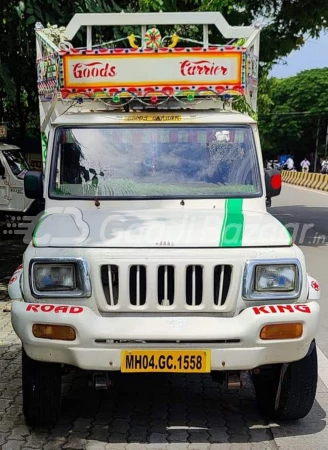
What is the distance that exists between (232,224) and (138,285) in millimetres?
864

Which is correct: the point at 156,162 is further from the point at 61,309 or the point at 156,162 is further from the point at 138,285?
the point at 61,309

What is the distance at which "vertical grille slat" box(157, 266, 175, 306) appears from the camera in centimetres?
379

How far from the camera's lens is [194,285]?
3.79 metres

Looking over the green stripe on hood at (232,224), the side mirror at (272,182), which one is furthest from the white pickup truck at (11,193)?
the green stripe on hood at (232,224)

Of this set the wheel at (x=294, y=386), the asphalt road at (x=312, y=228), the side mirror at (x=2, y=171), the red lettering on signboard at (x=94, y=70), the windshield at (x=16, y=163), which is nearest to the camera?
the wheel at (x=294, y=386)

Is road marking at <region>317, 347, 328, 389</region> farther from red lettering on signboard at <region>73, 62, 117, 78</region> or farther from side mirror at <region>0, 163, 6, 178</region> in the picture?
side mirror at <region>0, 163, 6, 178</region>

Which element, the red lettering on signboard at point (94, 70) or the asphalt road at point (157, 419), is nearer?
the asphalt road at point (157, 419)

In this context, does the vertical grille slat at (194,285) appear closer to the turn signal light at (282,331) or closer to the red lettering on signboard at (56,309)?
the turn signal light at (282,331)

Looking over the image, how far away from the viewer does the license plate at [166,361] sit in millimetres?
3719

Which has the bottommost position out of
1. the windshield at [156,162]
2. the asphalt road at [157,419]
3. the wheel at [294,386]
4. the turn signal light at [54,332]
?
the asphalt road at [157,419]

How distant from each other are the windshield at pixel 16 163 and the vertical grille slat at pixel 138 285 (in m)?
9.60

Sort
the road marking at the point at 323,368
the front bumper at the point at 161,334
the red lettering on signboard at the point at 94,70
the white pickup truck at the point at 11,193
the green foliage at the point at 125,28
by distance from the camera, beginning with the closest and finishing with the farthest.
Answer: the front bumper at the point at 161,334 → the road marking at the point at 323,368 → the red lettering on signboard at the point at 94,70 → the green foliage at the point at 125,28 → the white pickup truck at the point at 11,193

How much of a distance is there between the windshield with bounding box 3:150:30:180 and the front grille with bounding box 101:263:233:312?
9601mm

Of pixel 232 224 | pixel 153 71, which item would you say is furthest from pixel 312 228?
pixel 232 224
